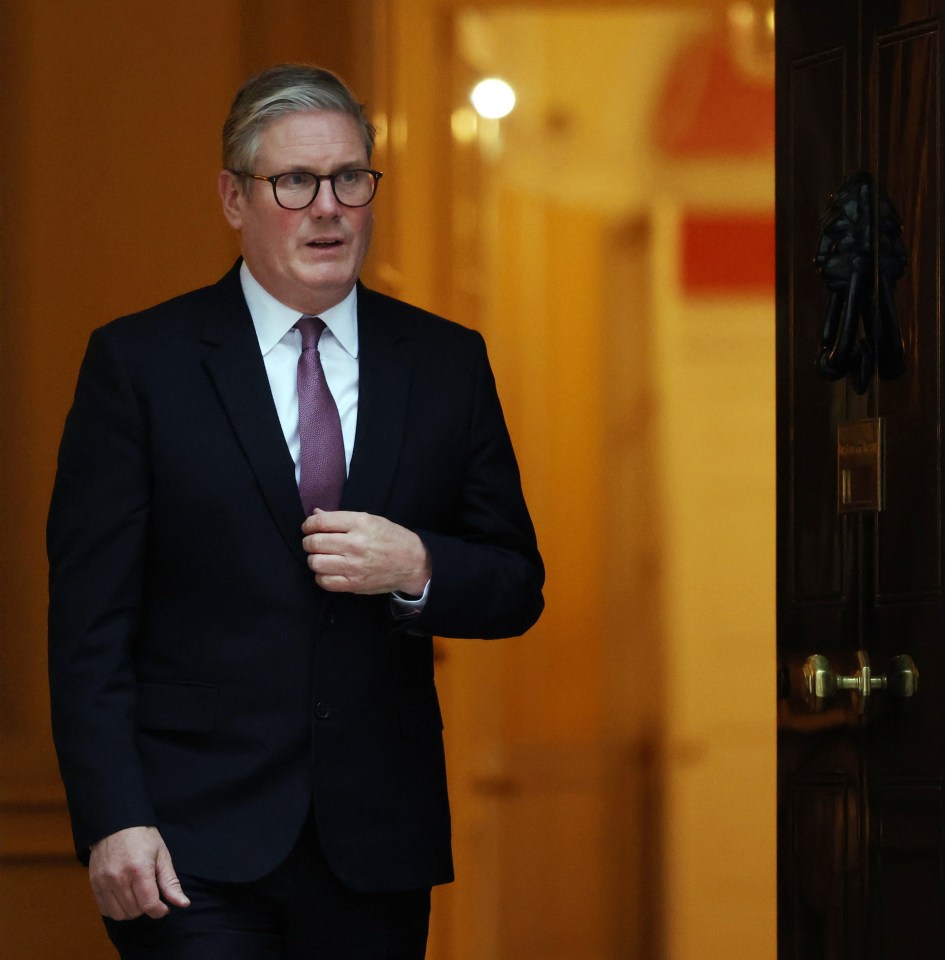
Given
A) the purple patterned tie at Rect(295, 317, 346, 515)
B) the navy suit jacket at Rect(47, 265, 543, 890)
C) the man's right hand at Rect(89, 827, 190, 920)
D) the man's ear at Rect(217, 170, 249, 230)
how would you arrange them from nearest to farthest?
the man's right hand at Rect(89, 827, 190, 920), the navy suit jacket at Rect(47, 265, 543, 890), the purple patterned tie at Rect(295, 317, 346, 515), the man's ear at Rect(217, 170, 249, 230)

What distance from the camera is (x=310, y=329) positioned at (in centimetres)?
281

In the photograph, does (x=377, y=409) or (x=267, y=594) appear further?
(x=377, y=409)

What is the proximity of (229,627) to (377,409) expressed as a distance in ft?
1.22

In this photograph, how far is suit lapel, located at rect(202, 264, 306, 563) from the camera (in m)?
2.67

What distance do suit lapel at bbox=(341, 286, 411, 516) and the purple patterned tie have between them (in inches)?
0.9

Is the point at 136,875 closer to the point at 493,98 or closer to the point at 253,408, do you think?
the point at 253,408

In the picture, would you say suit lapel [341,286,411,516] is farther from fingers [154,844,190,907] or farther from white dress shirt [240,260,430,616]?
fingers [154,844,190,907]

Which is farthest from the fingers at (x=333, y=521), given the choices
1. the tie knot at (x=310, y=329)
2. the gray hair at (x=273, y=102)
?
the gray hair at (x=273, y=102)

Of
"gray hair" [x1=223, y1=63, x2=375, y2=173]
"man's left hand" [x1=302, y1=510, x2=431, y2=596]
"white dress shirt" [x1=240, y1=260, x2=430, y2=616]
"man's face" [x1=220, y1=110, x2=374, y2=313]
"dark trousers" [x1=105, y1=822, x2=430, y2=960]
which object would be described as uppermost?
"gray hair" [x1=223, y1=63, x2=375, y2=173]

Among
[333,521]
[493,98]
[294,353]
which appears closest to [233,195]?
[294,353]

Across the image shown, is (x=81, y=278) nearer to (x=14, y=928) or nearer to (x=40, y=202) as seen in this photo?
(x=40, y=202)

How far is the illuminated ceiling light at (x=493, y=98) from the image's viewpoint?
4637 millimetres

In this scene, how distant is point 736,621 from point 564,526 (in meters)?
0.47
